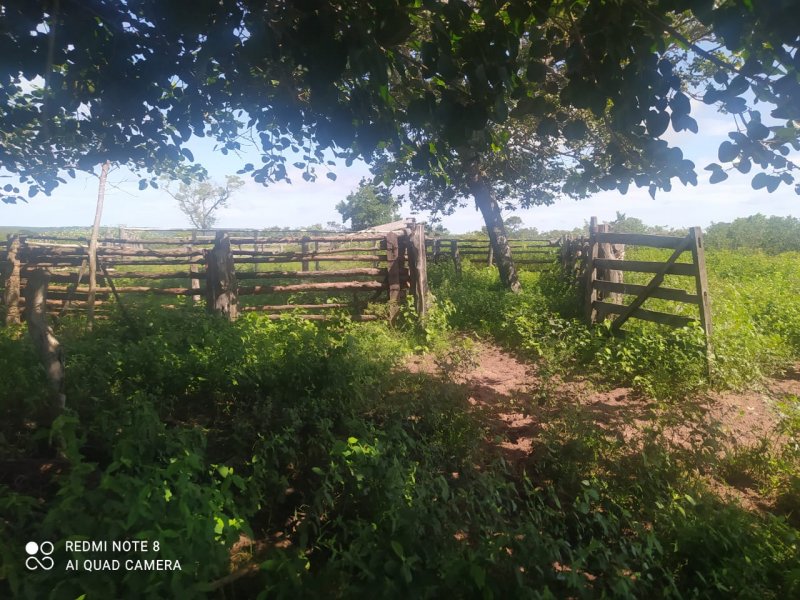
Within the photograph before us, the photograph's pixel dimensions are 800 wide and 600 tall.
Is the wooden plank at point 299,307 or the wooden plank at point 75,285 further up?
the wooden plank at point 75,285

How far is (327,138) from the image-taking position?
3725mm

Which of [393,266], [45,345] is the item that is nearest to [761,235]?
[393,266]

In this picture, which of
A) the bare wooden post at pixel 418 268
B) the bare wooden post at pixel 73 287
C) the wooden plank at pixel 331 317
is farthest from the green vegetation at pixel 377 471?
the bare wooden post at pixel 73 287

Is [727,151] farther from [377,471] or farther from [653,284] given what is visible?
[653,284]

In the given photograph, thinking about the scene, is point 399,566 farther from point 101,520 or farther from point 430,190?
point 430,190

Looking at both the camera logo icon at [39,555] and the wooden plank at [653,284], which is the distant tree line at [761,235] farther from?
the camera logo icon at [39,555]

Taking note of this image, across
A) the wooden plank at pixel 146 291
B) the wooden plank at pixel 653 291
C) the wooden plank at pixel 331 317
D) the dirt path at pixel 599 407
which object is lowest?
the dirt path at pixel 599 407

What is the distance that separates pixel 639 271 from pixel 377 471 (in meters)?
5.29

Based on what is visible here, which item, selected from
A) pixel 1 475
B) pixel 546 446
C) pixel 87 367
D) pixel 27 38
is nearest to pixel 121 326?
pixel 87 367

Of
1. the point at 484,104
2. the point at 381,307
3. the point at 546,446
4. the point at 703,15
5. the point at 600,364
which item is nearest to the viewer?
the point at 703,15

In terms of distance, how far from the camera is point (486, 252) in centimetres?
2041

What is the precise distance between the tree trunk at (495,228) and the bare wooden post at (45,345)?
10.1m

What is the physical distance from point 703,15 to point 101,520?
11.8ft

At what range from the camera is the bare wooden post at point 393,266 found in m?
7.95
